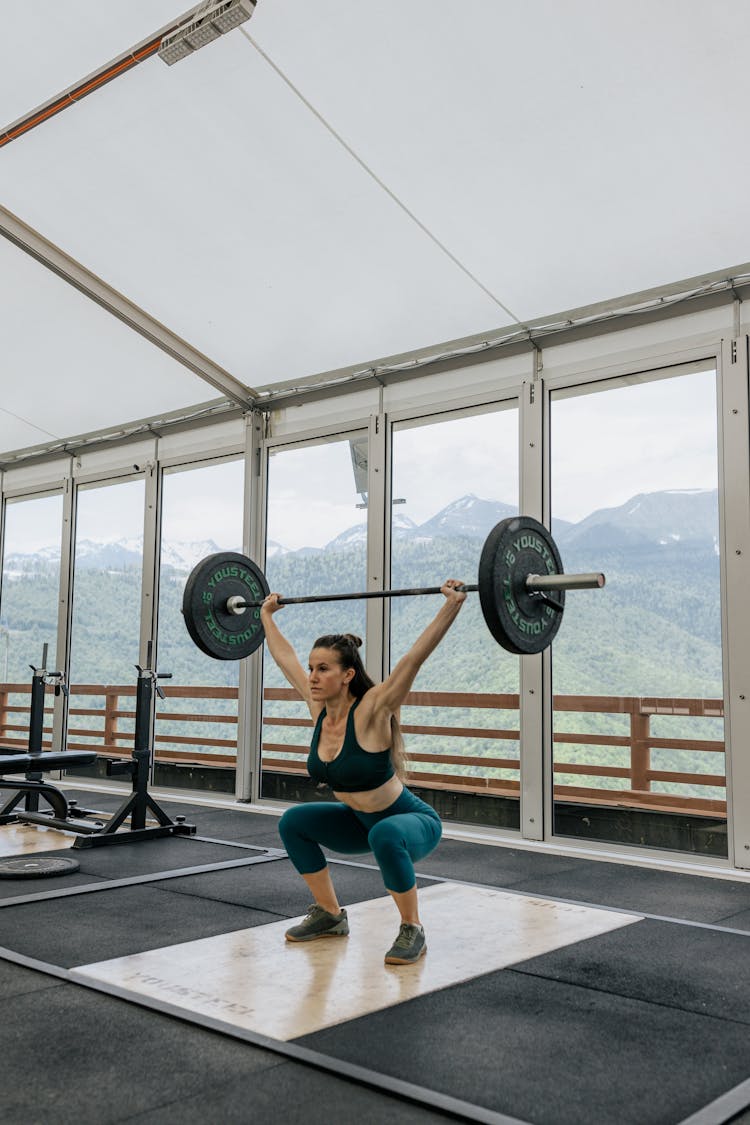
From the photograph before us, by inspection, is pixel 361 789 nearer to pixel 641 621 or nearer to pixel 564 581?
pixel 564 581

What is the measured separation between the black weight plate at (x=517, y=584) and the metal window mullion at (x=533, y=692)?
4.82ft

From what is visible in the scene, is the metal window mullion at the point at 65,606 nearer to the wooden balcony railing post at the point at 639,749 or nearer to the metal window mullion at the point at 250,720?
the metal window mullion at the point at 250,720

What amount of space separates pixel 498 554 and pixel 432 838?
0.87 meters

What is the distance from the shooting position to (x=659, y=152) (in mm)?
3502

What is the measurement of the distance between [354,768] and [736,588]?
207cm

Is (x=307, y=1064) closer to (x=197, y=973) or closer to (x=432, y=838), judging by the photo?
(x=197, y=973)

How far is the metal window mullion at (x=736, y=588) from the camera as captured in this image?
13.2ft

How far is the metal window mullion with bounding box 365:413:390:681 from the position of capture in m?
5.23

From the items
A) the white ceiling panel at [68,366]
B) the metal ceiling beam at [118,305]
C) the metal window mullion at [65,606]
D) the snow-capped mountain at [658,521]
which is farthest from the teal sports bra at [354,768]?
the metal window mullion at [65,606]

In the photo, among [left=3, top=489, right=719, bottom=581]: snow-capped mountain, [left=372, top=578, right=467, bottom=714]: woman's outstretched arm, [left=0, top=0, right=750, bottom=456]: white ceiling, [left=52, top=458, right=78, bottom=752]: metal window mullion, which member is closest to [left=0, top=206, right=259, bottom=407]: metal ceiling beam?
[left=0, top=0, right=750, bottom=456]: white ceiling

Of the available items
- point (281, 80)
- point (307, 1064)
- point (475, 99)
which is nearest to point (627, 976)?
point (307, 1064)

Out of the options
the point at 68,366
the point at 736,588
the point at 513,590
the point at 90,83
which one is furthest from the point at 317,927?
the point at 68,366

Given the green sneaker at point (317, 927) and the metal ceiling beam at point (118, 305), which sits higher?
the metal ceiling beam at point (118, 305)

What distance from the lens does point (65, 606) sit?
711cm
